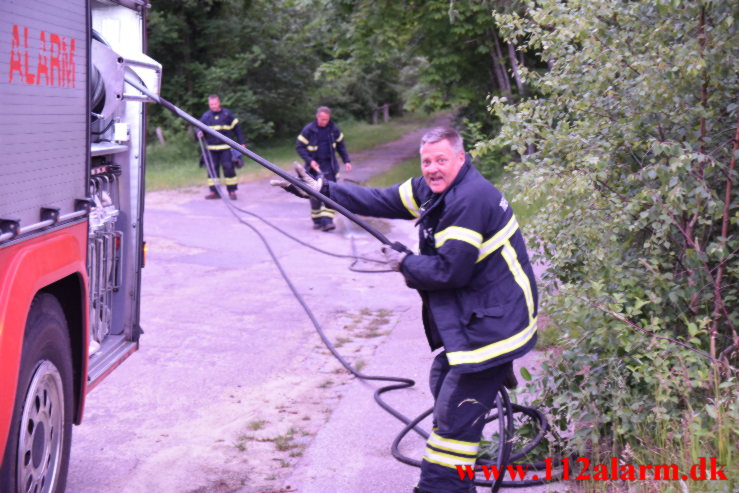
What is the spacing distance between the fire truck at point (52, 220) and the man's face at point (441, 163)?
1604 millimetres

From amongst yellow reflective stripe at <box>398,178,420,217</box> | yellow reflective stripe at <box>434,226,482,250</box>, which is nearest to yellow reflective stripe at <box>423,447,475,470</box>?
yellow reflective stripe at <box>434,226,482,250</box>

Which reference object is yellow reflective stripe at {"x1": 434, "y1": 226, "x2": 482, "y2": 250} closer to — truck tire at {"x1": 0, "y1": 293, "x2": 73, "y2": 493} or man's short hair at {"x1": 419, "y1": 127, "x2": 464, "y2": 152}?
man's short hair at {"x1": 419, "y1": 127, "x2": 464, "y2": 152}

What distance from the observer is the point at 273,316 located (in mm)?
8594

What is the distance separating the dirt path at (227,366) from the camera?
16.4 feet

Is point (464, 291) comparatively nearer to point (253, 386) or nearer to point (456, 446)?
point (456, 446)

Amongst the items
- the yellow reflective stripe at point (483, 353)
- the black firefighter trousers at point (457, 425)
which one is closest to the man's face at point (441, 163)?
the yellow reflective stripe at point (483, 353)

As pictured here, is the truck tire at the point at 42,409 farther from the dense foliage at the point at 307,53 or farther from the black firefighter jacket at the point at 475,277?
the dense foliage at the point at 307,53

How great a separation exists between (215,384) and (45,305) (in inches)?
111

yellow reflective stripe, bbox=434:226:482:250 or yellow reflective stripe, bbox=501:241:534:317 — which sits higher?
yellow reflective stripe, bbox=434:226:482:250

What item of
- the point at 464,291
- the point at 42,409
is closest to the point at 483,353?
the point at 464,291

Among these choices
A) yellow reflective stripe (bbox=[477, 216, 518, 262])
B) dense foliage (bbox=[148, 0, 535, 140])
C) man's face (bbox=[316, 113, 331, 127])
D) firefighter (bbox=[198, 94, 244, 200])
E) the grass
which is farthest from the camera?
the grass

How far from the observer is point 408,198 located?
14.7 feet

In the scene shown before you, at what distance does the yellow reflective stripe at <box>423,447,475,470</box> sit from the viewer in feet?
13.3

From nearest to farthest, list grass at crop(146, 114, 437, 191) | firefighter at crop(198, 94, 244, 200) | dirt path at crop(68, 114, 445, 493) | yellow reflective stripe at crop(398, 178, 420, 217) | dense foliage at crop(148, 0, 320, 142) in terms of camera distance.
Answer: yellow reflective stripe at crop(398, 178, 420, 217), dirt path at crop(68, 114, 445, 493), firefighter at crop(198, 94, 244, 200), grass at crop(146, 114, 437, 191), dense foliage at crop(148, 0, 320, 142)
